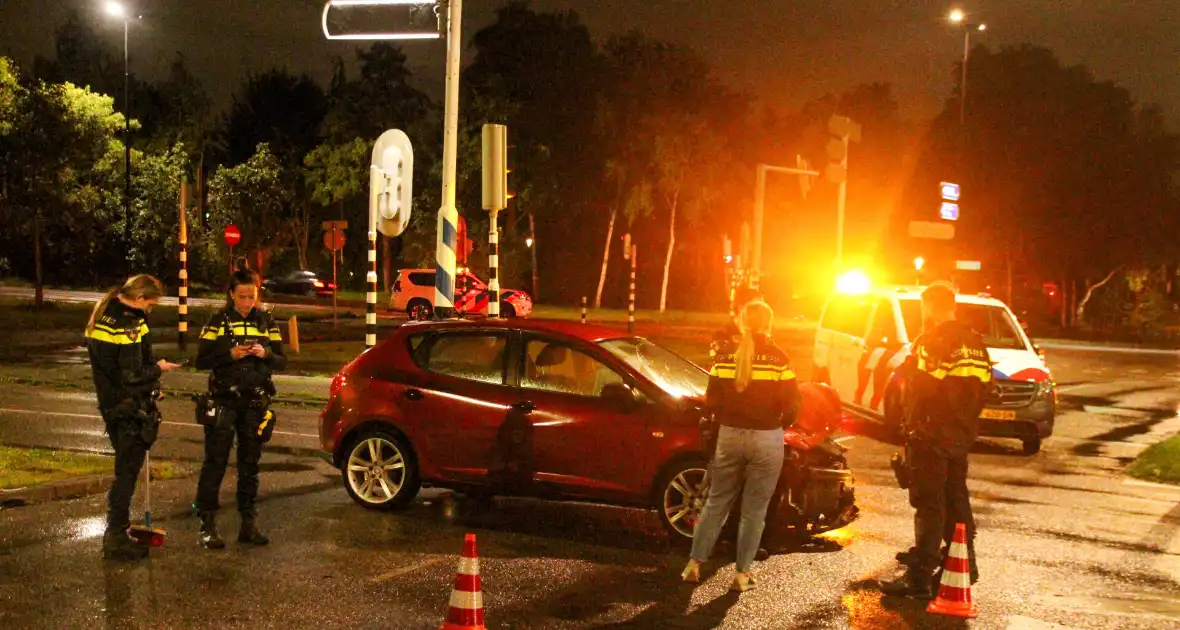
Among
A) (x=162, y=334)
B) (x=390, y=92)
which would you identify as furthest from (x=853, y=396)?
(x=390, y=92)

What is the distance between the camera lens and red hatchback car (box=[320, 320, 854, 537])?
824cm

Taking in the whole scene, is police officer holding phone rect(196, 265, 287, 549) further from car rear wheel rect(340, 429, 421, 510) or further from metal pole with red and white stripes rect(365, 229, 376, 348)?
metal pole with red and white stripes rect(365, 229, 376, 348)

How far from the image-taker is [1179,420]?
18.7 m

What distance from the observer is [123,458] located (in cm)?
715

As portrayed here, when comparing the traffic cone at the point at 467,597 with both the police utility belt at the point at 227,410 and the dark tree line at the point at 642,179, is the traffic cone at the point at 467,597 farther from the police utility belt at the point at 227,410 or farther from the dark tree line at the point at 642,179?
the dark tree line at the point at 642,179

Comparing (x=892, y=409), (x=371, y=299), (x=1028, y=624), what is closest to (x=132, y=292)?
(x=1028, y=624)

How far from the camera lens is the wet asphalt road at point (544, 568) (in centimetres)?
636

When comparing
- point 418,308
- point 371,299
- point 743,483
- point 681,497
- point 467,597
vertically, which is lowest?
point 418,308

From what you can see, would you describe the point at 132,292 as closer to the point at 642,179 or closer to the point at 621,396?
the point at 621,396

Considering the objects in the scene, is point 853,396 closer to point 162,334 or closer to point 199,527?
point 199,527

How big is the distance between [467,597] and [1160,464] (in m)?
10.0

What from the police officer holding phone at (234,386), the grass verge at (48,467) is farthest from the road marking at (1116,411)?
the police officer holding phone at (234,386)

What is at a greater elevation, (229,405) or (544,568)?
(229,405)

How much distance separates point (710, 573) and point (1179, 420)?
46.5 feet
